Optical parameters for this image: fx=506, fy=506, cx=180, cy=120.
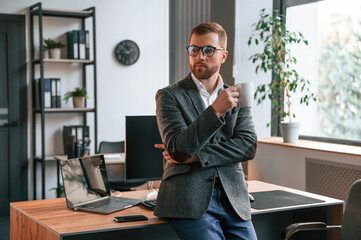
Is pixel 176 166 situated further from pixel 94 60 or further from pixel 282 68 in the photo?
pixel 94 60

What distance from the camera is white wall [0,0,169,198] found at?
5.53 metres

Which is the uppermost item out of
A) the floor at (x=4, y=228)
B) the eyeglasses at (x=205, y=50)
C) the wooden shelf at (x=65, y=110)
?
the eyeglasses at (x=205, y=50)

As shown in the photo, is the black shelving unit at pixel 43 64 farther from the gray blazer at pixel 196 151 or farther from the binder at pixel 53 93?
the gray blazer at pixel 196 151

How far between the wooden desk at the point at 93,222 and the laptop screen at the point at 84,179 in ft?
0.29

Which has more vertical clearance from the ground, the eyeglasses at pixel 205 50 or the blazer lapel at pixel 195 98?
the eyeglasses at pixel 205 50

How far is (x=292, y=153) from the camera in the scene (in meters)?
4.35

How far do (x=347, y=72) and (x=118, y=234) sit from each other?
284 cm

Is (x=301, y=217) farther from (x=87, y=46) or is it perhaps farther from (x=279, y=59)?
(x=87, y=46)

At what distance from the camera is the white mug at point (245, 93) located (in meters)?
2.10

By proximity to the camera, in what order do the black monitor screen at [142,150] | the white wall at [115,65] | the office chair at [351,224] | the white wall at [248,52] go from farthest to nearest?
the white wall at [115,65] < the white wall at [248,52] < the black monitor screen at [142,150] < the office chair at [351,224]

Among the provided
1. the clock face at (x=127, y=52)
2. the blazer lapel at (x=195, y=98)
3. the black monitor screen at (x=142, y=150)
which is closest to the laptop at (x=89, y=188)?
the black monitor screen at (x=142, y=150)

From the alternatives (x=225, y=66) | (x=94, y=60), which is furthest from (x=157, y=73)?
(x=225, y=66)

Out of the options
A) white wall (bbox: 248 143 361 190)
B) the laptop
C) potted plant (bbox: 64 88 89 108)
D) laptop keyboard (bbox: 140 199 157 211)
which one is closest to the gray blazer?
laptop keyboard (bbox: 140 199 157 211)

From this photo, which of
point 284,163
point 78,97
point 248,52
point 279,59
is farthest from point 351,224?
point 78,97
